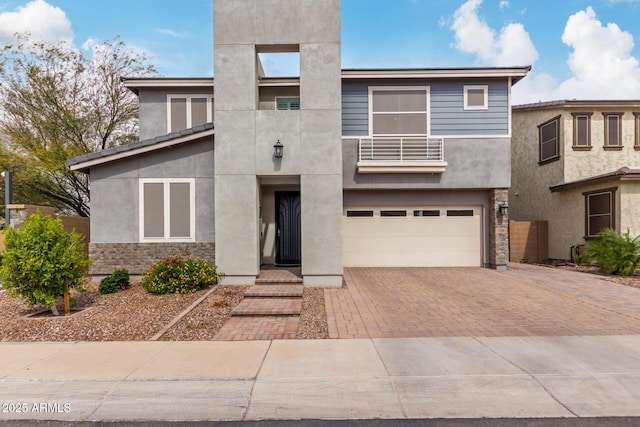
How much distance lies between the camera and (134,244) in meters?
10.4

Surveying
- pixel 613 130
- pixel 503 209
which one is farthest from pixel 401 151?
pixel 613 130

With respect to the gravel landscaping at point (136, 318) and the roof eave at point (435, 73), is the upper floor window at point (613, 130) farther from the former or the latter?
the gravel landscaping at point (136, 318)

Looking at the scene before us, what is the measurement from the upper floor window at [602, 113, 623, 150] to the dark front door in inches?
551

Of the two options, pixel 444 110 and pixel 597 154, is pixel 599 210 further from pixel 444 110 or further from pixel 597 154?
pixel 444 110

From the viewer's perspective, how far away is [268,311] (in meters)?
7.28

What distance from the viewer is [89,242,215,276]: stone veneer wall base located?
10.3 meters

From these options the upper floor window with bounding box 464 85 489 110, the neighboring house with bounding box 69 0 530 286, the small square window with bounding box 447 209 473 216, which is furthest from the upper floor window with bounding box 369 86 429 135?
the small square window with bounding box 447 209 473 216

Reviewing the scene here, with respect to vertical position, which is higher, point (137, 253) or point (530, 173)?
point (530, 173)

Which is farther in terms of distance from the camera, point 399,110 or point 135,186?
point 399,110

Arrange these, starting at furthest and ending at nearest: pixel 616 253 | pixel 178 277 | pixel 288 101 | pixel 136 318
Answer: pixel 288 101, pixel 616 253, pixel 178 277, pixel 136 318

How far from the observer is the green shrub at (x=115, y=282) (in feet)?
29.8

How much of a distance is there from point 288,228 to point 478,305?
6.51 meters

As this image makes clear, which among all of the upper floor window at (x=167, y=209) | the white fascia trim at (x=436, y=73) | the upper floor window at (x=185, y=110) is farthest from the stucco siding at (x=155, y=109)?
the white fascia trim at (x=436, y=73)

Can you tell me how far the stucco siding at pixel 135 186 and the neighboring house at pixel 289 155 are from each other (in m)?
0.03
